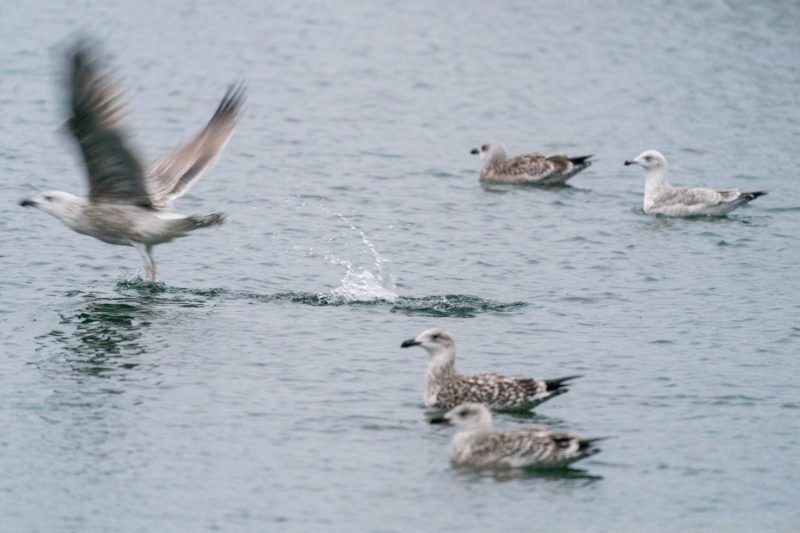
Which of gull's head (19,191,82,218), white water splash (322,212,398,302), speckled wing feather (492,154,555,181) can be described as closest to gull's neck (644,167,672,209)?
speckled wing feather (492,154,555,181)

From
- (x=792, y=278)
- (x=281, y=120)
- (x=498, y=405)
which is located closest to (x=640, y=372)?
(x=498, y=405)

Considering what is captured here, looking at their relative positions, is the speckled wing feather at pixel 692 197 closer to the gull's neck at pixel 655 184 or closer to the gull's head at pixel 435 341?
the gull's neck at pixel 655 184

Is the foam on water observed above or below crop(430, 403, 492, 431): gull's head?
above

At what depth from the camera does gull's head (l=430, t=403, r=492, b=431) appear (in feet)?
32.3

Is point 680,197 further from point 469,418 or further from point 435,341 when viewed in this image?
point 469,418

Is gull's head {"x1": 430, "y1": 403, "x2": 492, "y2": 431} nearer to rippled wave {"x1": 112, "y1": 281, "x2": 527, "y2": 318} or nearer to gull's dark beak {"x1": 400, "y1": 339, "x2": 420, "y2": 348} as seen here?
gull's dark beak {"x1": 400, "y1": 339, "x2": 420, "y2": 348}

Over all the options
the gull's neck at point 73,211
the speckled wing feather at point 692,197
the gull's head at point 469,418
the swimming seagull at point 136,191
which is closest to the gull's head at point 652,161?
the speckled wing feather at point 692,197

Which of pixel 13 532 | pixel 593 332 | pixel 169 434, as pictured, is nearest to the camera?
pixel 13 532

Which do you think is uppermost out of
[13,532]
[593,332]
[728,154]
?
[728,154]

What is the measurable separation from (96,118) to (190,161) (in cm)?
206

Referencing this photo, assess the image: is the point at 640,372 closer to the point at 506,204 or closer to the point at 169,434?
the point at 169,434

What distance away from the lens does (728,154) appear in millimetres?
21844

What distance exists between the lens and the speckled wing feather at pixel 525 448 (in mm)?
9461

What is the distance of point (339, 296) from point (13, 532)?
5963 mm
